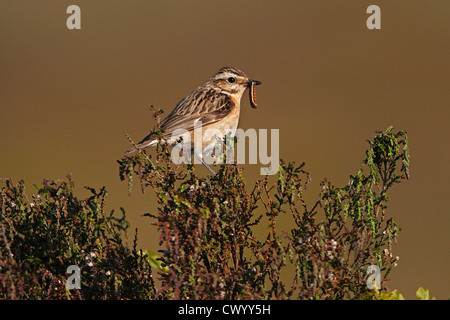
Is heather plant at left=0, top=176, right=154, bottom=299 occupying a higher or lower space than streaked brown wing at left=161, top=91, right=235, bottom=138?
lower

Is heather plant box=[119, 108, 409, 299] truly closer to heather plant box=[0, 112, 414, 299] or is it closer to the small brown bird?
heather plant box=[0, 112, 414, 299]

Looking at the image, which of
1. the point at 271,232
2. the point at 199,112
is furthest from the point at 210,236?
the point at 199,112

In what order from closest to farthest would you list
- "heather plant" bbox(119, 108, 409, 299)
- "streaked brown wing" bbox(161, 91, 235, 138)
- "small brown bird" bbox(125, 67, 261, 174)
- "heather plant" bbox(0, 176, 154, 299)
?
"heather plant" bbox(119, 108, 409, 299) < "heather plant" bbox(0, 176, 154, 299) < "small brown bird" bbox(125, 67, 261, 174) < "streaked brown wing" bbox(161, 91, 235, 138)

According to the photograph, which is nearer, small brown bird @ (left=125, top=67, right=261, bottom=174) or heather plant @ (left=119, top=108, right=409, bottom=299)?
heather plant @ (left=119, top=108, right=409, bottom=299)

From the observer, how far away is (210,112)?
24.4 ft

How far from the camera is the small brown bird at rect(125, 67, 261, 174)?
271 inches

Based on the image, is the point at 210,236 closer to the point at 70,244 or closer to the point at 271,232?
the point at 271,232

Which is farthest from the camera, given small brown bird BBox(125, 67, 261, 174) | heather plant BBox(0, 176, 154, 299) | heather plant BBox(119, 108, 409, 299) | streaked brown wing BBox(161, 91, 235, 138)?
streaked brown wing BBox(161, 91, 235, 138)

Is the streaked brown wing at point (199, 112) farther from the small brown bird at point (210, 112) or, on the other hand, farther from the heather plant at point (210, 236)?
the heather plant at point (210, 236)

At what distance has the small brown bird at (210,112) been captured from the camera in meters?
6.88

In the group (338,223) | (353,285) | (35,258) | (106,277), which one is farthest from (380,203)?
(35,258)

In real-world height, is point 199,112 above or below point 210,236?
above

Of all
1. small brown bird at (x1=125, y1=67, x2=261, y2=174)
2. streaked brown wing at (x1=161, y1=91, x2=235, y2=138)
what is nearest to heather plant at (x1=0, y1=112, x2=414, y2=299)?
small brown bird at (x1=125, y1=67, x2=261, y2=174)
